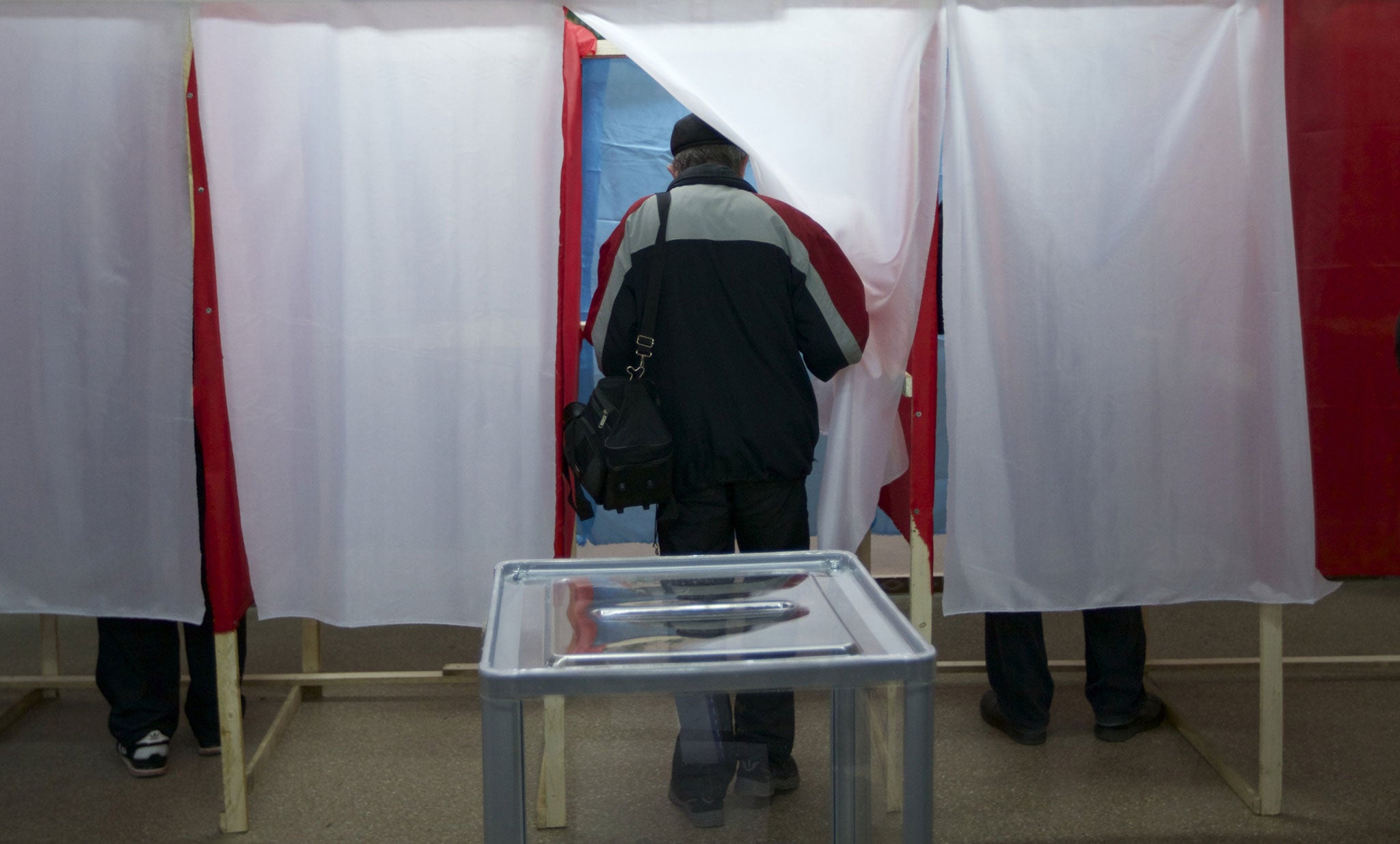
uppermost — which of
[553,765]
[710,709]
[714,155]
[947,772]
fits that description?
[714,155]

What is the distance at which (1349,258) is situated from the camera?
2457 mm

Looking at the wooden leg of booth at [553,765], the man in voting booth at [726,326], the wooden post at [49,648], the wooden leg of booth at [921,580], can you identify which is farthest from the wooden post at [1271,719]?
the wooden post at [49,648]

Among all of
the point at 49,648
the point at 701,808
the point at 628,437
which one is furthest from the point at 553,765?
the point at 49,648

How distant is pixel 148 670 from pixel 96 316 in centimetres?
91

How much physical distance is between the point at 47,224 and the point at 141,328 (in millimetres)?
264

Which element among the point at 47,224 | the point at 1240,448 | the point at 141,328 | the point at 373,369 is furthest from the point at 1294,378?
the point at 47,224

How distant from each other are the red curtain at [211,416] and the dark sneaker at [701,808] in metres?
1.48

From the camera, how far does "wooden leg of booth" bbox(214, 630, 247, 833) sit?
2393 millimetres

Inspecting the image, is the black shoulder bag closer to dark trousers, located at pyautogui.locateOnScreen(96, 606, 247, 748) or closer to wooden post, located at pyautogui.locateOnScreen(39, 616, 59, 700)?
dark trousers, located at pyautogui.locateOnScreen(96, 606, 247, 748)

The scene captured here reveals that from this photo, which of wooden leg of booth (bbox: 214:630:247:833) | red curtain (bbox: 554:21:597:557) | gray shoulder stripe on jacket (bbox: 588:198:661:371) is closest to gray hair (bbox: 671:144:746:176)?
gray shoulder stripe on jacket (bbox: 588:198:661:371)

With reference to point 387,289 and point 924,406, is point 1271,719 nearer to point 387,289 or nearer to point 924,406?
point 924,406

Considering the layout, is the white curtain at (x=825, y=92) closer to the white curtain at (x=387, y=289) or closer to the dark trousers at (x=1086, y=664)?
the white curtain at (x=387, y=289)

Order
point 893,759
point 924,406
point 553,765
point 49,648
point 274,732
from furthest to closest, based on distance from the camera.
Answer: point 49,648, point 274,732, point 924,406, point 553,765, point 893,759

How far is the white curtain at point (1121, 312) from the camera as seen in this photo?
222 centimetres
